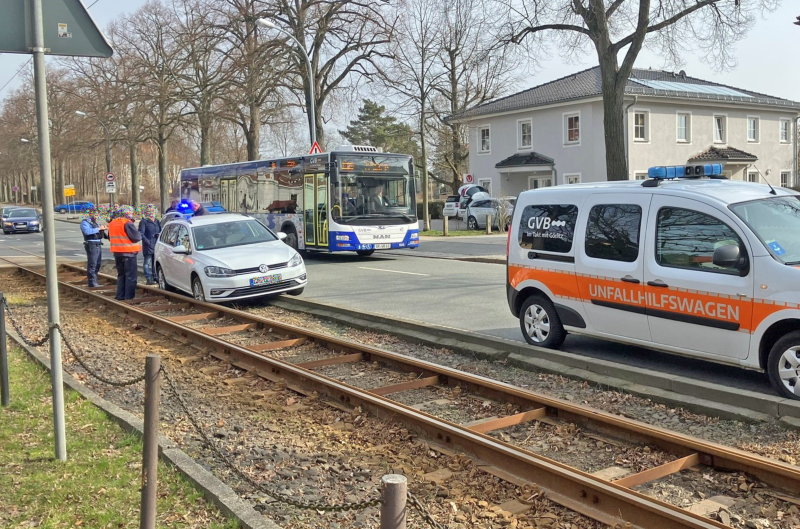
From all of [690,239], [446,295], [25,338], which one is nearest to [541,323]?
[690,239]

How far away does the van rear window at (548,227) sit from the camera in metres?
8.60

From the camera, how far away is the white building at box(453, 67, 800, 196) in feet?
127

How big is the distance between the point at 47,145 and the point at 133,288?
33.6 feet

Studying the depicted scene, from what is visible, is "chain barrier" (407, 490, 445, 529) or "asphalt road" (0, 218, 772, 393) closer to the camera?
"chain barrier" (407, 490, 445, 529)

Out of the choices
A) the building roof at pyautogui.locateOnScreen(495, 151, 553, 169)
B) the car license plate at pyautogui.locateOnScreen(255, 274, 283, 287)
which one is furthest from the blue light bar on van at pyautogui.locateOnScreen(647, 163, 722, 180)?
the building roof at pyautogui.locateOnScreen(495, 151, 553, 169)

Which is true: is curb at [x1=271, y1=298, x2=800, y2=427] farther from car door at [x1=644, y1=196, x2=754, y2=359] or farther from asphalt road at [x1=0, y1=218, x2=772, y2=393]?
asphalt road at [x1=0, y1=218, x2=772, y2=393]

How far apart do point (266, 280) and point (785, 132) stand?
41.2 m

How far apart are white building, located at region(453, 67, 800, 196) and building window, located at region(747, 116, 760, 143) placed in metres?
0.06

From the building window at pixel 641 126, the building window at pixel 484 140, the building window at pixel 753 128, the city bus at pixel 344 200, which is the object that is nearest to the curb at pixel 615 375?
the city bus at pixel 344 200

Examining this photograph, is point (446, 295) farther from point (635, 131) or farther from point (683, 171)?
point (635, 131)

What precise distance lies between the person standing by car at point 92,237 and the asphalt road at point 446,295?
4624 mm

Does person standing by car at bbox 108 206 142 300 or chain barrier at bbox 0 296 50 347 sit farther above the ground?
person standing by car at bbox 108 206 142 300

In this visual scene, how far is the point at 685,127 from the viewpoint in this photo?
133 feet

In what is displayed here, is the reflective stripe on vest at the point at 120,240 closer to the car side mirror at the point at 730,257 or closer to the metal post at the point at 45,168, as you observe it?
the metal post at the point at 45,168
